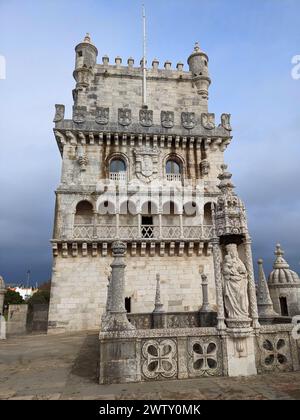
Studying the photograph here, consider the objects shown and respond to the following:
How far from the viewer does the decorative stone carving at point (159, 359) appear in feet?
Answer: 20.1

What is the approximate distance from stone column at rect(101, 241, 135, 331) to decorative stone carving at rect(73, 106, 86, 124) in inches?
637

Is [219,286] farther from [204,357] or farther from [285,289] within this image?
[285,289]

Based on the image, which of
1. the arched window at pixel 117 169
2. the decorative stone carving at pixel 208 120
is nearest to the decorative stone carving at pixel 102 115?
the arched window at pixel 117 169

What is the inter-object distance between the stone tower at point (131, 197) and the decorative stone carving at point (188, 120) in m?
0.08

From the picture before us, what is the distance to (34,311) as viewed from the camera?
22109 millimetres

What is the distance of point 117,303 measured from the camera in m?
6.53

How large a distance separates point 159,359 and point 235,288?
2295 millimetres

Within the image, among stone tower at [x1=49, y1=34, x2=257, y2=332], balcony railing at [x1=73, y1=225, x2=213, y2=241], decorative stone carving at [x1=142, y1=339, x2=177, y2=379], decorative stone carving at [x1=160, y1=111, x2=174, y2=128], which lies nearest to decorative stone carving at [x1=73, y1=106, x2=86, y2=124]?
stone tower at [x1=49, y1=34, x2=257, y2=332]

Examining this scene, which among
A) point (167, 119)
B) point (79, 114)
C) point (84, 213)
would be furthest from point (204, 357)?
point (79, 114)

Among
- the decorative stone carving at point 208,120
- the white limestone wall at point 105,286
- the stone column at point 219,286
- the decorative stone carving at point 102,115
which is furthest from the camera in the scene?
the decorative stone carving at point 208,120

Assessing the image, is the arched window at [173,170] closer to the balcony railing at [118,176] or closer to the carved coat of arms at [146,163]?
the carved coat of arms at [146,163]

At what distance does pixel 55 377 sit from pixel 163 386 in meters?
2.75

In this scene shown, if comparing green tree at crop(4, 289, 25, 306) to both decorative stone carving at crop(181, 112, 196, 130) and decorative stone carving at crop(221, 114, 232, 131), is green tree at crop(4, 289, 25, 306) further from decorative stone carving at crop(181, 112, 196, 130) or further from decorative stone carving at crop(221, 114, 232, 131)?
decorative stone carving at crop(221, 114, 232, 131)

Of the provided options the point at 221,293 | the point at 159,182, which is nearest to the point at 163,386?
the point at 221,293
